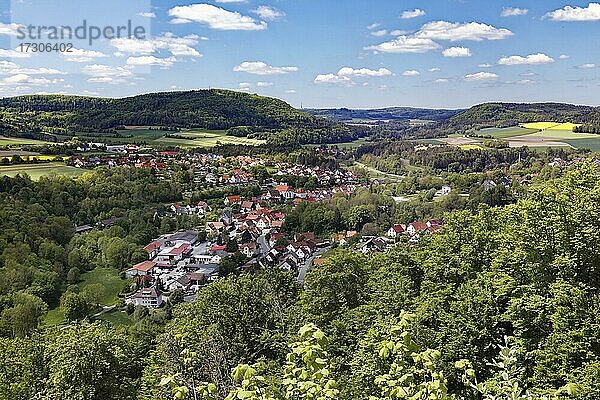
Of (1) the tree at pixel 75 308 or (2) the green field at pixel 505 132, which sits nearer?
(1) the tree at pixel 75 308

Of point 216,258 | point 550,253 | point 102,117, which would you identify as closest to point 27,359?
point 550,253

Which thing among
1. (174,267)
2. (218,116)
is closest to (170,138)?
(218,116)

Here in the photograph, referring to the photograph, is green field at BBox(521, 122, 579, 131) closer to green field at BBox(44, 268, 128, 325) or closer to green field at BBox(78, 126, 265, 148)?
green field at BBox(78, 126, 265, 148)

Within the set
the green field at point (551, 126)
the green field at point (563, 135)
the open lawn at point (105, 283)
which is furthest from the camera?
the green field at point (551, 126)

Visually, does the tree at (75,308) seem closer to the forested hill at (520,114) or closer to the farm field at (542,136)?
the farm field at (542,136)

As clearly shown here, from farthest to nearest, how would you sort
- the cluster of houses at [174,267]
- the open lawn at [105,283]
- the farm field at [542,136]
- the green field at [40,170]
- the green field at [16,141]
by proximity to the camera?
the farm field at [542,136] < the green field at [16,141] < the green field at [40,170] < the open lawn at [105,283] < the cluster of houses at [174,267]

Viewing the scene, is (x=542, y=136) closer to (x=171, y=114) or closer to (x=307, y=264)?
(x=307, y=264)

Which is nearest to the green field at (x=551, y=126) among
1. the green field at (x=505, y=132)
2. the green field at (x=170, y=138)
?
the green field at (x=505, y=132)

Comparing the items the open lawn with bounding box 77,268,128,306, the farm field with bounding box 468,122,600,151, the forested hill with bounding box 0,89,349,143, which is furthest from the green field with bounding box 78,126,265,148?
the open lawn with bounding box 77,268,128,306

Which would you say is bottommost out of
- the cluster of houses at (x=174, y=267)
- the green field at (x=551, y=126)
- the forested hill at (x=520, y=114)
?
the cluster of houses at (x=174, y=267)
